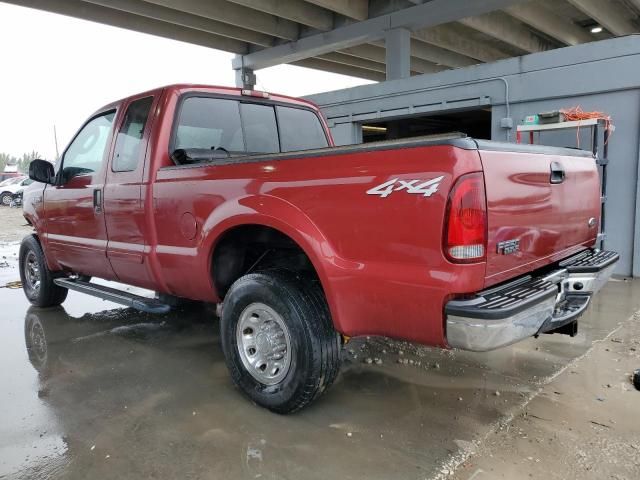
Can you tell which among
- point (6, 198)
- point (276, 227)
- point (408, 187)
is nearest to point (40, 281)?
point (276, 227)

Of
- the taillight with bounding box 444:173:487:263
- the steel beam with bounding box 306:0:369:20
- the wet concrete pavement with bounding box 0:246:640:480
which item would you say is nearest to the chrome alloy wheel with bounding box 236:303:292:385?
the wet concrete pavement with bounding box 0:246:640:480

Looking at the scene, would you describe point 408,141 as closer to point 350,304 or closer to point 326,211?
point 326,211

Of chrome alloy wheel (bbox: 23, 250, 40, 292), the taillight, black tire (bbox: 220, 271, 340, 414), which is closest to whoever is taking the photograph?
the taillight

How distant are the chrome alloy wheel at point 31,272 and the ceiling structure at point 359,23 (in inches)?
333

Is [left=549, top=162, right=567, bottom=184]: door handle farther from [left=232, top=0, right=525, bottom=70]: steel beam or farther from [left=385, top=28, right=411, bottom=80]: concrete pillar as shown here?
[left=385, top=28, right=411, bottom=80]: concrete pillar

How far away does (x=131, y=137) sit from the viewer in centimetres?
394

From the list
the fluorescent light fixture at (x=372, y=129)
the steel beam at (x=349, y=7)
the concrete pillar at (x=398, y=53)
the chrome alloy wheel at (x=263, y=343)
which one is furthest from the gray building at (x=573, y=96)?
the chrome alloy wheel at (x=263, y=343)

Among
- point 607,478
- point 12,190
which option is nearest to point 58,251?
point 607,478

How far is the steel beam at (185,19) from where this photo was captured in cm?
1253

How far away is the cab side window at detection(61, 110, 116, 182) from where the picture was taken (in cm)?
429

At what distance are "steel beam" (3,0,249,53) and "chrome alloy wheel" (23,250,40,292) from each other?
933 cm

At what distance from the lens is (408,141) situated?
232 cm

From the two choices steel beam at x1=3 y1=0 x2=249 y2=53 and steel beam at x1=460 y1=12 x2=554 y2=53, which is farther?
steel beam at x1=460 y1=12 x2=554 y2=53

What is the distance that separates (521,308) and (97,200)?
134 inches
